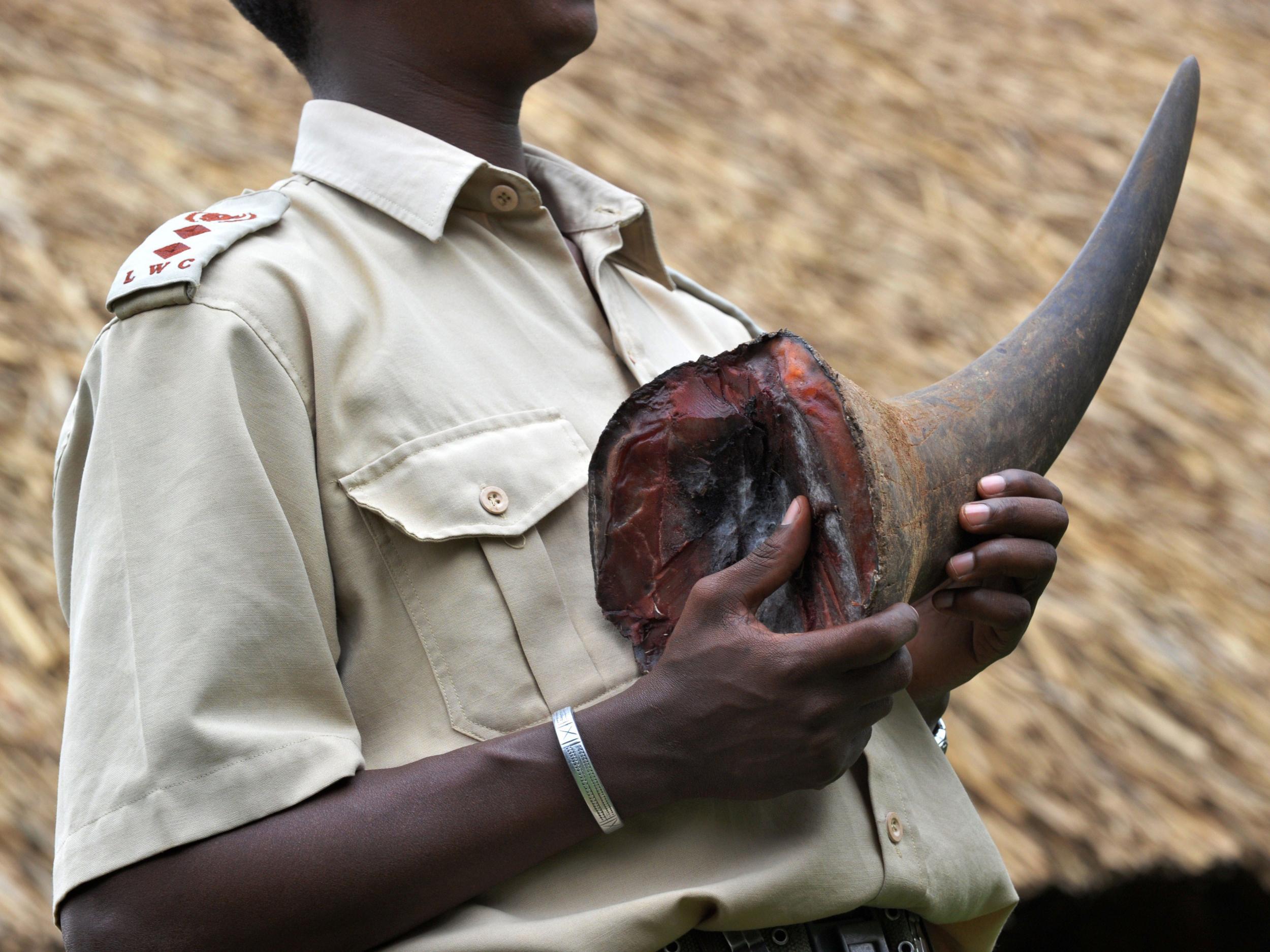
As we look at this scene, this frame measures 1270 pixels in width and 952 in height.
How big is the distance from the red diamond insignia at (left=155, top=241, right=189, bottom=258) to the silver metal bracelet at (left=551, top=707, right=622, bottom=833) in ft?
1.43

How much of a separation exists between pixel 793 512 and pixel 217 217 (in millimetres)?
512

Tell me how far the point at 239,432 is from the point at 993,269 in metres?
2.56

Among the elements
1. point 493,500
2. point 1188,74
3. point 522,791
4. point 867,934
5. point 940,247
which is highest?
point 1188,74

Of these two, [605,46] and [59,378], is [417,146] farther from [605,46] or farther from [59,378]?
[605,46]

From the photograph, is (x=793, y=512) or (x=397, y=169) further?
(x=397, y=169)

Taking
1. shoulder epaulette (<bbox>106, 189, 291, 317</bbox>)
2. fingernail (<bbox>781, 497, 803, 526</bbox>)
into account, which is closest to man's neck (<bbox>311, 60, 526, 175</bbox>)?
shoulder epaulette (<bbox>106, 189, 291, 317</bbox>)

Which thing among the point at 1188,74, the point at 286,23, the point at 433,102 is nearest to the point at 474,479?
the point at 433,102

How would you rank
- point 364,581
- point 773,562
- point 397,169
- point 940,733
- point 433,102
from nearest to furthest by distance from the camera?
point 773,562
point 364,581
point 397,169
point 433,102
point 940,733

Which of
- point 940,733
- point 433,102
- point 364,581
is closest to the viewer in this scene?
point 364,581

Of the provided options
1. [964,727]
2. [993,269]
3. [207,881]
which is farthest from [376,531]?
[993,269]

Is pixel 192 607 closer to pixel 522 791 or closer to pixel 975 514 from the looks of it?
pixel 522 791

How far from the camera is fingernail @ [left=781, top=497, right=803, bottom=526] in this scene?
0.77 m

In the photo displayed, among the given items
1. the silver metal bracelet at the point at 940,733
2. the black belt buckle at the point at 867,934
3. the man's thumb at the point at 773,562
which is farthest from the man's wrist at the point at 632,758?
the silver metal bracelet at the point at 940,733

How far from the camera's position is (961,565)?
2.95ft
